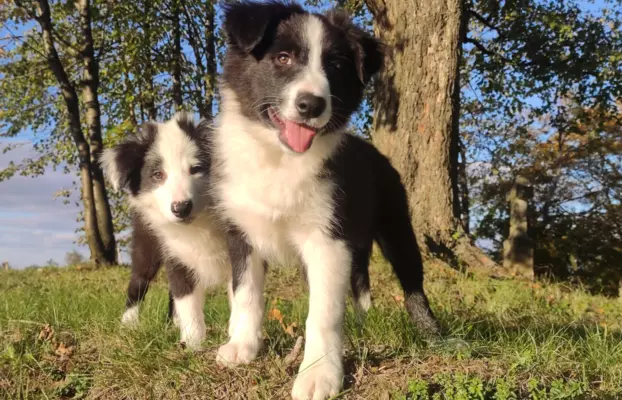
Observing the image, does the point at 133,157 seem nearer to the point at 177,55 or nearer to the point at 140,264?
the point at 140,264

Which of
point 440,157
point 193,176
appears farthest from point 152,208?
point 440,157

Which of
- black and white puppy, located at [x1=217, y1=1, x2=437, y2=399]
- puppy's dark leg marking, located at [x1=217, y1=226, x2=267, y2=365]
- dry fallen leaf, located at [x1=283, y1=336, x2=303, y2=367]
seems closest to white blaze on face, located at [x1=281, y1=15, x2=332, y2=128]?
black and white puppy, located at [x1=217, y1=1, x2=437, y2=399]

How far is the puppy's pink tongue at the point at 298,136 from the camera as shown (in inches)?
111

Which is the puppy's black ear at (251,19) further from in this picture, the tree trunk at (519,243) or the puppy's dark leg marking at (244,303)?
the tree trunk at (519,243)

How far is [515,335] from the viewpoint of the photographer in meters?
3.53

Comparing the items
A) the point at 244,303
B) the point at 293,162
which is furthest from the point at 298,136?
the point at 244,303

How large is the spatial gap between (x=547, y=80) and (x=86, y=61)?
988 cm

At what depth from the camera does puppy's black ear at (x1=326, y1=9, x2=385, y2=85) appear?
10.1 feet

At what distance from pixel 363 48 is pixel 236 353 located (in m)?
1.80

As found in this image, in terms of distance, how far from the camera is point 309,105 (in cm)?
266

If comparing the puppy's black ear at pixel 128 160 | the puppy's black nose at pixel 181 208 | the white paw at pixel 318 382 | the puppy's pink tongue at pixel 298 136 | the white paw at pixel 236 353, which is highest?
the puppy's pink tongue at pixel 298 136

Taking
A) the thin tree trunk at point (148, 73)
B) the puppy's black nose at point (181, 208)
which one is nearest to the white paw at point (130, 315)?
the puppy's black nose at point (181, 208)

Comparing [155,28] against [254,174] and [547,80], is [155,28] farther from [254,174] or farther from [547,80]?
[254,174]

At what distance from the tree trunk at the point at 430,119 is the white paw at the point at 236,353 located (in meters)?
4.74
